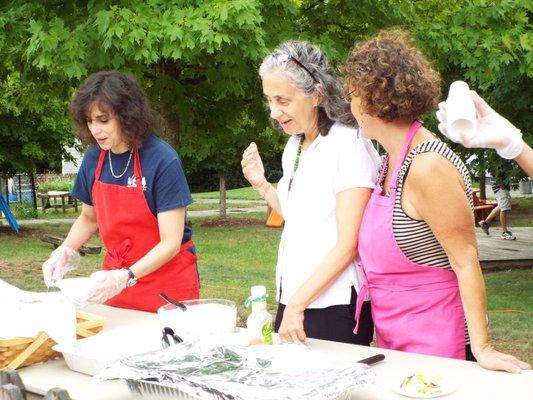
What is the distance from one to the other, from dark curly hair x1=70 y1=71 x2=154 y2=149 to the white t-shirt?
63 centimetres

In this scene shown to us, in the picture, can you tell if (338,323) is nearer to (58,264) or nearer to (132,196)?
(132,196)

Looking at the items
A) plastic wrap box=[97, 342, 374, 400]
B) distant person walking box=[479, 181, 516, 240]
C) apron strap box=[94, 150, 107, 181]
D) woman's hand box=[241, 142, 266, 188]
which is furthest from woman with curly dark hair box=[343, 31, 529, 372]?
distant person walking box=[479, 181, 516, 240]

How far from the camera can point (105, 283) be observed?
2596 mm

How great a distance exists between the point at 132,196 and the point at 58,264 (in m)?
0.37

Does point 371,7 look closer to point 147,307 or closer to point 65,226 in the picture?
point 147,307

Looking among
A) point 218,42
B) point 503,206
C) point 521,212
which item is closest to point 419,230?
point 218,42

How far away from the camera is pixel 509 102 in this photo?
344 inches

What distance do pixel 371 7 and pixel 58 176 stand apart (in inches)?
1050

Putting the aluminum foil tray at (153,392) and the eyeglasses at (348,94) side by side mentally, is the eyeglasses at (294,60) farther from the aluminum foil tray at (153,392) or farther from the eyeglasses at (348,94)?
the aluminum foil tray at (153,392)

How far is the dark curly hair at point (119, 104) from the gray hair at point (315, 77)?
1.75ft

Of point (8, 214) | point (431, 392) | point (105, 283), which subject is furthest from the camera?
point (8, 214)

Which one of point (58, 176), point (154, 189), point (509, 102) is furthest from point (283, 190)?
point (58, 176)

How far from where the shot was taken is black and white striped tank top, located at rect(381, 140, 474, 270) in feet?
7.09

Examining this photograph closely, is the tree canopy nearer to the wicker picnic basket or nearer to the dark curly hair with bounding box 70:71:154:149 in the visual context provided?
the dark curly hair with bounding box 70:71:154:149
